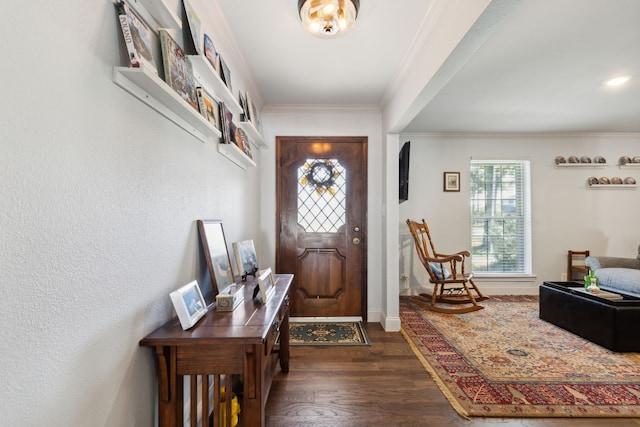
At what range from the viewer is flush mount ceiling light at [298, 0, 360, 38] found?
63.8 inches

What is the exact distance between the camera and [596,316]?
8.72 feet

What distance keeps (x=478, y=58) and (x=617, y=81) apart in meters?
1.57

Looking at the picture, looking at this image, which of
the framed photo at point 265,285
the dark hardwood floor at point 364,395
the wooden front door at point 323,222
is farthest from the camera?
the wooden front door at point 323,222

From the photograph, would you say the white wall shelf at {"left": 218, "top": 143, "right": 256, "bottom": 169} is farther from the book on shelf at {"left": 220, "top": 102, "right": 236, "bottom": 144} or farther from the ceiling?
the ceiling

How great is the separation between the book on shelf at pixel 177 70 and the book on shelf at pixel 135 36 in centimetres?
7

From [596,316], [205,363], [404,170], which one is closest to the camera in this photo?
[205,363]

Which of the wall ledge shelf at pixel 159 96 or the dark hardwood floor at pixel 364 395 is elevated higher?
the wall ledge shelf at pixel 159 96

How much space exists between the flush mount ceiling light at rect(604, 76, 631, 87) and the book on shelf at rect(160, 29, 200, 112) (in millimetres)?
3683

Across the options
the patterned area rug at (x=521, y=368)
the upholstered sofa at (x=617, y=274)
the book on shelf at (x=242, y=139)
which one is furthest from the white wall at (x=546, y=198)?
the book on shelf at (x=242, y=139)

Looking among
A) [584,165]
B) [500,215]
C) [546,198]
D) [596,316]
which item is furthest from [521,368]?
[584,165]

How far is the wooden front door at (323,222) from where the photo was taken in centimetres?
331

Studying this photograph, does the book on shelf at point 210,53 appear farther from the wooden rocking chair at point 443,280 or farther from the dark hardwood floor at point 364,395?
the wooden rocking chair at point 443,280

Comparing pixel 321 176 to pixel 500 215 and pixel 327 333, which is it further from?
pixel 500 215

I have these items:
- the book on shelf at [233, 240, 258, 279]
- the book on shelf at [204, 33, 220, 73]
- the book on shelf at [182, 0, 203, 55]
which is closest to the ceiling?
the book on shelf at [204, 33, 220, 73]
